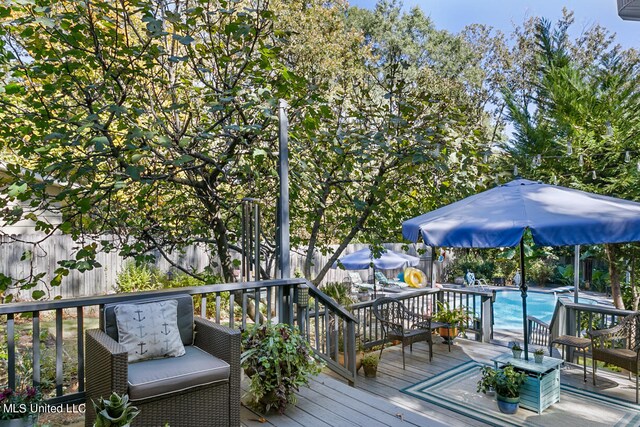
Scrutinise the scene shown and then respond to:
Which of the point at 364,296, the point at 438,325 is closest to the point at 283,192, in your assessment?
the point at 438,325

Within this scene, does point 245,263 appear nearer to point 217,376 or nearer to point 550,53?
point 217,376

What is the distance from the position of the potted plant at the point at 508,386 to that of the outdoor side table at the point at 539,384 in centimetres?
7

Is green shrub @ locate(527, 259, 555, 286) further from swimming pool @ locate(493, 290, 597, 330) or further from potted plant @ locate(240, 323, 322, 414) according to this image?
potted plant @ locate(240, 323, 322, 414)

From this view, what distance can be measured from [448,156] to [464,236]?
117 cm

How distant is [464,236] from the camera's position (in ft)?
12.5

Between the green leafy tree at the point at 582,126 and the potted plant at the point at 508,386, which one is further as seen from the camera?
the green leafy tree at the point at 582,126

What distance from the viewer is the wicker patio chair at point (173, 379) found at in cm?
237

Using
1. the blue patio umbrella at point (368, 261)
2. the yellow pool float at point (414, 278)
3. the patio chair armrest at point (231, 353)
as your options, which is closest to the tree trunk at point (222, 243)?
the patio chair armrest at point (231, 353)

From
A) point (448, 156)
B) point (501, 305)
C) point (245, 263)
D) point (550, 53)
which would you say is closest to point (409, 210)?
point (448, 156)

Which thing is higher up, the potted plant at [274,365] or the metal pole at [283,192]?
the metal pole at [283,192]

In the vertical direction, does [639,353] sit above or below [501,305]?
above

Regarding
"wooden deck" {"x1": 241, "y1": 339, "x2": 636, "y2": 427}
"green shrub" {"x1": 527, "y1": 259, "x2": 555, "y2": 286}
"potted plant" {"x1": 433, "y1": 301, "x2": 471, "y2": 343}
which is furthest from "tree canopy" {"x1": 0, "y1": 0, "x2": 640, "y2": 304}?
"green shrub" {"x1": 527, "y1": 259, "x2": 555, "y2": 286}

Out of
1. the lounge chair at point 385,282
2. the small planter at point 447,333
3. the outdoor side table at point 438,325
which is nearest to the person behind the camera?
the outdoor side table at point 438,325

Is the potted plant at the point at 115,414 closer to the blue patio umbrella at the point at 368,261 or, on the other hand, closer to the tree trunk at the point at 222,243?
the tree trunk at the point at 222,243
